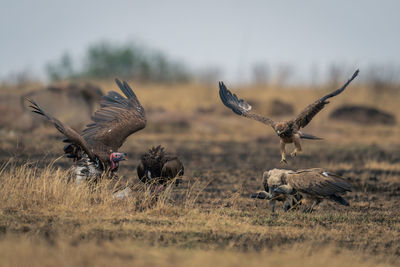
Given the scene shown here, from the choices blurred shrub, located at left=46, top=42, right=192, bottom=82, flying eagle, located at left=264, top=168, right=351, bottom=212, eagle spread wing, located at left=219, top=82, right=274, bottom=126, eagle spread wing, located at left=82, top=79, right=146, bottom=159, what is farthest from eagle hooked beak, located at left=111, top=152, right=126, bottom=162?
blurred shrub, located at left=46, top=42, right=192, bottom=82

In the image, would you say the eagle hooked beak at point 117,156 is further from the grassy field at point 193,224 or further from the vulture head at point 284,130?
the vulture head at point 284,130

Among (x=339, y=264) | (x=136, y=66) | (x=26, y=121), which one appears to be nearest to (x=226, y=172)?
(x=339, y=264)

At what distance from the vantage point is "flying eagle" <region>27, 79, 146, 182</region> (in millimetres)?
7531

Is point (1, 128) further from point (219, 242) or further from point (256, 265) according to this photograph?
point (256, 265)

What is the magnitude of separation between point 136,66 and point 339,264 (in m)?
38.6

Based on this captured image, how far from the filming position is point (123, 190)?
7.30m

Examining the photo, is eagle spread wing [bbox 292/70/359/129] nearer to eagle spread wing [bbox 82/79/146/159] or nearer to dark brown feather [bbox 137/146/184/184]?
dark brown feather [bbox 137/146/184/184]

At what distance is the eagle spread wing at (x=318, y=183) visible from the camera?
290 inches

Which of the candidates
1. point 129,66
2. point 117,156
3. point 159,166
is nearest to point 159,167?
point 159,166

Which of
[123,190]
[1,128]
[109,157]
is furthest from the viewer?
[1,128]

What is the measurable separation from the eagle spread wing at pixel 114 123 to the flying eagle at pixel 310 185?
2371 millimetres

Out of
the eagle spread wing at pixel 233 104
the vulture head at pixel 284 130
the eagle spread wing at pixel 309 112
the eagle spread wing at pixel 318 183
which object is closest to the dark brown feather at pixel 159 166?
the eagle spread wing at pixel 318 183

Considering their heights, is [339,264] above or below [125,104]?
below

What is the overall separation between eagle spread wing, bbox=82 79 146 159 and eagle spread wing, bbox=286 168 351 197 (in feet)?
8.73
